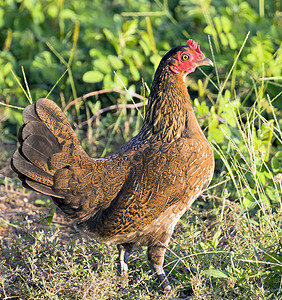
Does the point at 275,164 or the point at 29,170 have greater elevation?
Result: the point at 29,170

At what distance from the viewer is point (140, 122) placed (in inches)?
192

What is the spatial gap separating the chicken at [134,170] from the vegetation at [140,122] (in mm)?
215

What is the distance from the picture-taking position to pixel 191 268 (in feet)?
10.3

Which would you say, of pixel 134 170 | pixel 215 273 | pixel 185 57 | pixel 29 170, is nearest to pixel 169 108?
pixel 185 57

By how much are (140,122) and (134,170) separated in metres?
1.96

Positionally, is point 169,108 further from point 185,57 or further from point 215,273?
point 215,273

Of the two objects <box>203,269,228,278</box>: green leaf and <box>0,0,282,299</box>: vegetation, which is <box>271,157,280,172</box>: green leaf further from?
<box>203,269,228,278</box>: green leaf

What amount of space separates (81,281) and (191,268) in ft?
2.64

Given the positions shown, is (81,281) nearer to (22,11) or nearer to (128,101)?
(128,101)

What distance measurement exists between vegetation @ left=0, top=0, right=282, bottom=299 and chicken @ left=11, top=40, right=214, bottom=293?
8.5 inches

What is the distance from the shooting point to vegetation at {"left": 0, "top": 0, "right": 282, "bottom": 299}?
9.46 ft

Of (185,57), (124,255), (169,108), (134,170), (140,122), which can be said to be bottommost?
(124,255)

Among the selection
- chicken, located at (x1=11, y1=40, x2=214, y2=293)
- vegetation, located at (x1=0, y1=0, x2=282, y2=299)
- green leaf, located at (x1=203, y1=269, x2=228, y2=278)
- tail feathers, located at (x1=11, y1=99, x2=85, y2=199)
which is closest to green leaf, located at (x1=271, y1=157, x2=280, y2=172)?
vegetation, located at (x1=0, y1=0, x2=282, y2=299)


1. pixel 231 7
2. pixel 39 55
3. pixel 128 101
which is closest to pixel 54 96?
pixel 39 55
